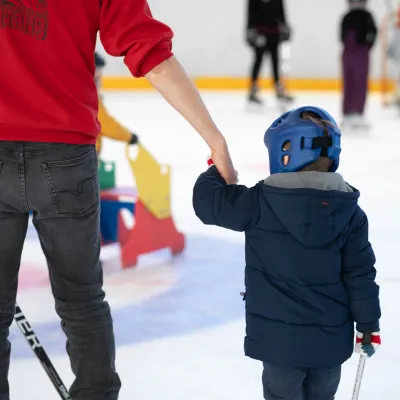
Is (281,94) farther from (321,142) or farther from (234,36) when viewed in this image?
(321,142)

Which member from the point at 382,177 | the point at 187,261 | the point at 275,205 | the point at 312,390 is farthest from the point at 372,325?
the point at 382,177

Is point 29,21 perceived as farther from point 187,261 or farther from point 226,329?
point 187,261

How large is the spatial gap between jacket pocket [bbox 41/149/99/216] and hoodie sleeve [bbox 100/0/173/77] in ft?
0.68

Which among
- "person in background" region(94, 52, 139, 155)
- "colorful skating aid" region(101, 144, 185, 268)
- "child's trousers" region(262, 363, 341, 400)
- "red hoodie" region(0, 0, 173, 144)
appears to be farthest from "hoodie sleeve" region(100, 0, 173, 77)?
"colorful skating aid" region(101, 144, 185, 268)

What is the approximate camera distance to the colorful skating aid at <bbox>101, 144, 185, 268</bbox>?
3715 millimetres

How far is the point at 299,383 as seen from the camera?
5.87 feet

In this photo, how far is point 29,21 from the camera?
1627 mm

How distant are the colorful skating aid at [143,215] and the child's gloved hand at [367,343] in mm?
1966

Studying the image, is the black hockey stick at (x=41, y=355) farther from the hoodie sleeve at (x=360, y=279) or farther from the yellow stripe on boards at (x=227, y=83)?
the yellow stripe on boards at (x=227, y=83)

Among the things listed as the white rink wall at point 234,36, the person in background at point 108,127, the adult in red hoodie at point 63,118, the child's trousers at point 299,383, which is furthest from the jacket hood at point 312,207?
the white rink wall at point 234,36

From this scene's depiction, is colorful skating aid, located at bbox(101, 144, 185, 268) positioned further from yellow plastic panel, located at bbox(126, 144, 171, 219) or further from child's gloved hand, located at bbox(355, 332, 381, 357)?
child's gloved hand, located at bbox(355, 332, 381, 357)

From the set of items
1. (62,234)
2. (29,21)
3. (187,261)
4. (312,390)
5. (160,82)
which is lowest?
(187,261)

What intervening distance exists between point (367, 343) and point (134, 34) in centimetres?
76

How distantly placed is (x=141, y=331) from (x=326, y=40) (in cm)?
1095
